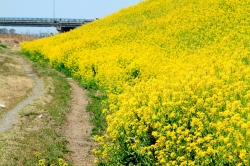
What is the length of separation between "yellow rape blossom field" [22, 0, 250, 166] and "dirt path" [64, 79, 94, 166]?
475 mm

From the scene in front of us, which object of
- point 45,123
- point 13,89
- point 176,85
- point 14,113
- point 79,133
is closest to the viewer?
point 176,85

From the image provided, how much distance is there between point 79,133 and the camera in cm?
1217

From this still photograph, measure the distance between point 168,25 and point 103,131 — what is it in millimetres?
17478

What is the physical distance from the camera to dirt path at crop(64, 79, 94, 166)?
33.8 feet

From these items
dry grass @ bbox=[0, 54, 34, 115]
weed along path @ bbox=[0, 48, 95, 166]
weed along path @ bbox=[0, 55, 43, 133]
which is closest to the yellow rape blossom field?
weed along path @ bbox=[0, 48, 95, 166]

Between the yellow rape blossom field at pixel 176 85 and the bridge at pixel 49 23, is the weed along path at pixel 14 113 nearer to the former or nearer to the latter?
the yellow rape blossom field at pixel 176 85

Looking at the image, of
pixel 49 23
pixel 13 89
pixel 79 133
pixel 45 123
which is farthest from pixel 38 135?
pixel 49 23

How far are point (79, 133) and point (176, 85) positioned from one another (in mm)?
4662

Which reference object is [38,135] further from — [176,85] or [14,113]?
[176,85]

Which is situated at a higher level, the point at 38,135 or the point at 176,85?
the point at 176,85

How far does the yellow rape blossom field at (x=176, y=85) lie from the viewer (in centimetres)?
652

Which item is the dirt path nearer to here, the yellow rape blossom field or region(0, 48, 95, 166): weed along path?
region(0, 48, 95, 166): weed along path

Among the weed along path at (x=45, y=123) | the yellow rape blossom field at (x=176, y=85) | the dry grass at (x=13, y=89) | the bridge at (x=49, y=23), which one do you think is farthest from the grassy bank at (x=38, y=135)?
the bridge at (x=49, y=23)

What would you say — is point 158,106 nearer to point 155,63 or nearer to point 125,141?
point 125,141
